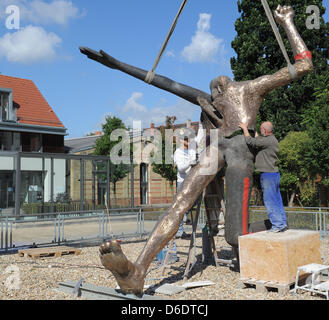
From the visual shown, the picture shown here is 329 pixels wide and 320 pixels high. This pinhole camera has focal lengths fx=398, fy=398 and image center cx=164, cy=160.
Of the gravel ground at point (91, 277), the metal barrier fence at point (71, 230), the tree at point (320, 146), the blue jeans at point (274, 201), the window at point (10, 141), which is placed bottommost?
the gravel ground at point (91, 277)

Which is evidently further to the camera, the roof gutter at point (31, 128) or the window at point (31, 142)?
the window at point (31, 142)

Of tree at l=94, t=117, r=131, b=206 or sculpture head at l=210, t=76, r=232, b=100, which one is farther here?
tree at l=94, t=117, r=131, b=206

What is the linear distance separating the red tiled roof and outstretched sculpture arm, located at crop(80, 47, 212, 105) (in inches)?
755

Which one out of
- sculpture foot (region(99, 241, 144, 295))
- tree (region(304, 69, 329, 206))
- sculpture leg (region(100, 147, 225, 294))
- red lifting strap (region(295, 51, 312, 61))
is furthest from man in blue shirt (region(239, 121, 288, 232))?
tree (region(304, 69, 329, 206))

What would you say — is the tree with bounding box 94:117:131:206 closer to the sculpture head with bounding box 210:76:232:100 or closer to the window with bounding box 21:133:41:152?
the window with bounding box 21:133:41:152

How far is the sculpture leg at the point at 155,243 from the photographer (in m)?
4.11

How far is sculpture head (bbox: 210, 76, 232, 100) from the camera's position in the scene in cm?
654

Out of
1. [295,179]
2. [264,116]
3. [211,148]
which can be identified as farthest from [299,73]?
[264,116]

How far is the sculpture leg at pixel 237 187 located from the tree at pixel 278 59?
54.3 ft

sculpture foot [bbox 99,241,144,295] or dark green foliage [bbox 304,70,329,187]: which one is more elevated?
dark green foliage [bbox 304,70,329,187]

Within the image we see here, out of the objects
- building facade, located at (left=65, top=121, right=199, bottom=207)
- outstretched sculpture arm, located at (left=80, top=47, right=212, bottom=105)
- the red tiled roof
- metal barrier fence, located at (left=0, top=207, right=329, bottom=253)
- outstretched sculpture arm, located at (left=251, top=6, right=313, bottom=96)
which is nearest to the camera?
outstretched sculpture arm, located at (left=251, top=6, right=313, bottom=96)

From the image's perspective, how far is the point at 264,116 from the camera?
22547mm

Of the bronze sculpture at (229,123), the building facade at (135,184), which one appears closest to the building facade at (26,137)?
the building facade at (135,184)

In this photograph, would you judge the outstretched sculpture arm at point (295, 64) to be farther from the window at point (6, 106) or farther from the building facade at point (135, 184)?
the window at point (6, 106)
